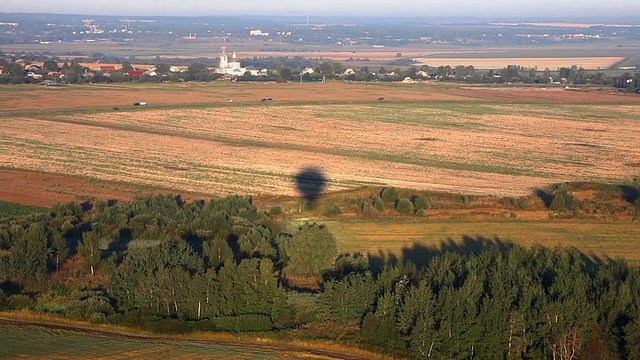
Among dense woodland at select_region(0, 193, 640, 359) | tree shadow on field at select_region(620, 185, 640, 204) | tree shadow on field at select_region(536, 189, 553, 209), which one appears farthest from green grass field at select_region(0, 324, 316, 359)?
tree shadow on field at select_region(620, 185, 640, 204)

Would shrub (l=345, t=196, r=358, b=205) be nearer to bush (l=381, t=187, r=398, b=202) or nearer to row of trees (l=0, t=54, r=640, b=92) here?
bush (l=381, t=187, r=398, b=202)

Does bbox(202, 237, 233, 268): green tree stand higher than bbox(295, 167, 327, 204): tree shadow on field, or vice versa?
bbox(202, 237, 233, 268): green tree

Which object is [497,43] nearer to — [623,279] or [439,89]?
[439,89]

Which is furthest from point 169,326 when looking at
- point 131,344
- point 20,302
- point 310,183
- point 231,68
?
point 231,68

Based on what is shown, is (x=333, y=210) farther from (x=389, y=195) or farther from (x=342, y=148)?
(x=342, y=148)

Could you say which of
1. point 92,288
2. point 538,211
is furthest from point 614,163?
point 92,288

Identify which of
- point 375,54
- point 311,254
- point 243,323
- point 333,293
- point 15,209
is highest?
point 333,293

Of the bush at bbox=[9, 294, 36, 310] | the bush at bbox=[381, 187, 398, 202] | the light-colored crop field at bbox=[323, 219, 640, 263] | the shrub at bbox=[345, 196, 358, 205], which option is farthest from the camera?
the bush at bbox=[381, 187, 398, 202]
